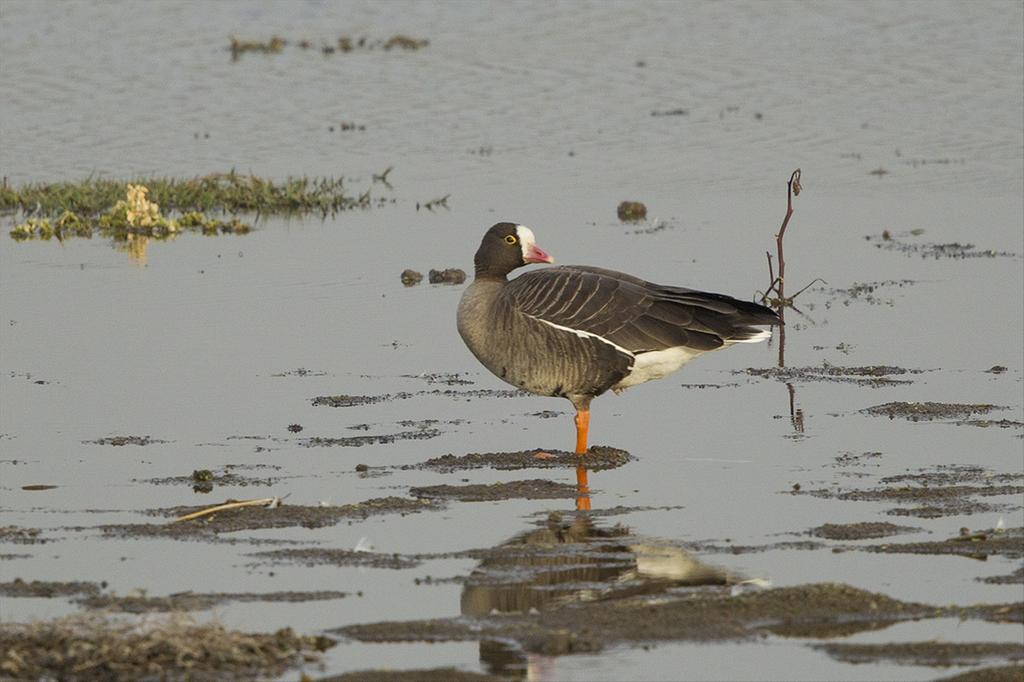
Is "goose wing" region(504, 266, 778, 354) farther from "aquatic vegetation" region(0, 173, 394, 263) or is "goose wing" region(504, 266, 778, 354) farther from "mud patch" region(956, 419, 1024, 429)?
"aquatic vegetation" region(0, 173, 394, 263)

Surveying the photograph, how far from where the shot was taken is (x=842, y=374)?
46.9 feet

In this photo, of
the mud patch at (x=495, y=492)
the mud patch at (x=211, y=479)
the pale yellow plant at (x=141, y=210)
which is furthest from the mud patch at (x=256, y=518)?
the pale yellow plant at (x=141, y=210)

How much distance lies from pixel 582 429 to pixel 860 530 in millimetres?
2642

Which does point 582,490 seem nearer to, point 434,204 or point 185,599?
point 185,599

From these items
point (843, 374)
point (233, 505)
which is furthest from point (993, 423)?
point (233, 505)

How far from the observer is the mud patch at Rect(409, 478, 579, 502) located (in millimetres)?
11078

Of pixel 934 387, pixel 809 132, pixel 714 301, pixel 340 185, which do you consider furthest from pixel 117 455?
pixel 809 132

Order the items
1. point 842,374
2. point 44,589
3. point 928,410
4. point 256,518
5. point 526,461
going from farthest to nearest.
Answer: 1. point 842,374
2. point 928,410
3. point 526,461
4. point 256,518
5. point 44,589

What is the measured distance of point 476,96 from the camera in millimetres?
30281

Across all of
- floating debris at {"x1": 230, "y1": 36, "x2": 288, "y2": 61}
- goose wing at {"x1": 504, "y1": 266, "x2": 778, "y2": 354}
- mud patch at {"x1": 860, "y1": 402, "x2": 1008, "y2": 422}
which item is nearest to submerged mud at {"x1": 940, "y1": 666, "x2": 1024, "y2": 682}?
goose wing at {"x1": 504, "y1": 266, "x2": 778, "y2": 354}

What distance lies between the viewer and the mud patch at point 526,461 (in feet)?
38.9

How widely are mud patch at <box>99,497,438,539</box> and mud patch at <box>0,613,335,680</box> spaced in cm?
219

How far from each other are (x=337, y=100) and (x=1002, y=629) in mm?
22947

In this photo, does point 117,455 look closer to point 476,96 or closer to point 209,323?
point 209,323
